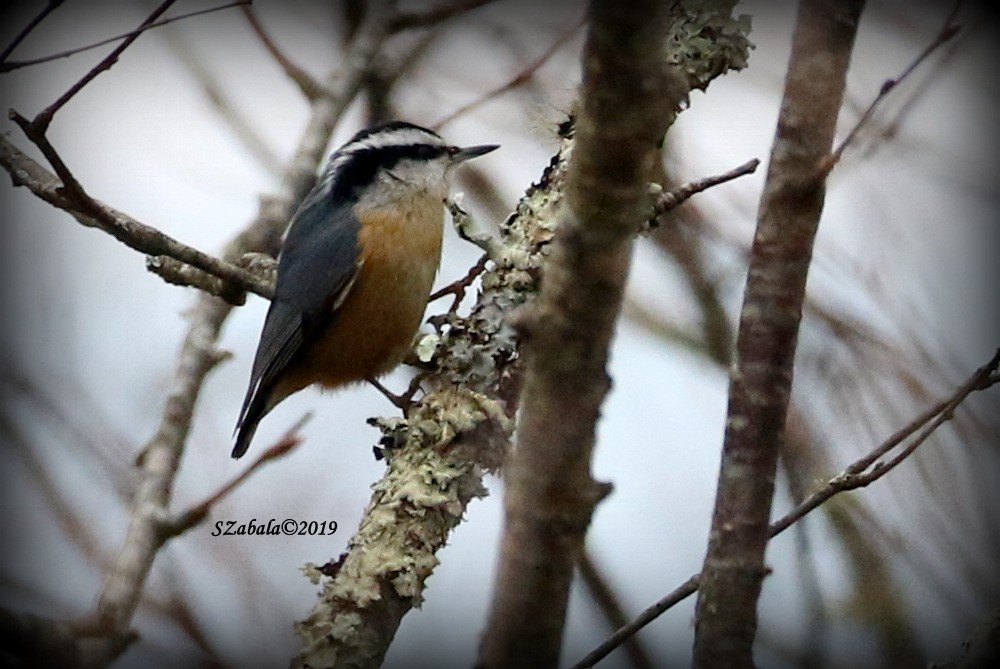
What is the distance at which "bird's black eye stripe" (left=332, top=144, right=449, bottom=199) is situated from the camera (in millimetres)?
3393

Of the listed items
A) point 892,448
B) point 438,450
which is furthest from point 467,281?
point 892,448

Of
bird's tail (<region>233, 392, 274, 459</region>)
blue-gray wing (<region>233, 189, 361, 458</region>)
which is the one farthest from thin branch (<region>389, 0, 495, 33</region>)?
bird's tail (<region>233, 392, 274, 459</region>)

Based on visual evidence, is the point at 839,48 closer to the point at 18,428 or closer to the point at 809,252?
the point at 809,252

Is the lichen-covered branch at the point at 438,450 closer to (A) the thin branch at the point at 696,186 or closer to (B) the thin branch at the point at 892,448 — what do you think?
Answer: (A) the thin branch at the point at 696,186

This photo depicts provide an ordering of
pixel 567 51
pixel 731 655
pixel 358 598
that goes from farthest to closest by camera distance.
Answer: pixel 567 51
pixel 358 598
pixel 731 655

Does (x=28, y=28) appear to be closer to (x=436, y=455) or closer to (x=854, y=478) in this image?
(x=436, y=455)

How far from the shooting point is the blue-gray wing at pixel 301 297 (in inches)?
127

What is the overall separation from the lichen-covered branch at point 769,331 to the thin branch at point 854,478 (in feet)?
0.53

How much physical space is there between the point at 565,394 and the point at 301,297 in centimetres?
203

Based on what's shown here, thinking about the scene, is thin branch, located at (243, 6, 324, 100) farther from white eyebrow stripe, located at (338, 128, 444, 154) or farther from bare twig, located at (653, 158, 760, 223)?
bare twig, located at (653, 158, 760, 223)

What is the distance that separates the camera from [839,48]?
164 cm

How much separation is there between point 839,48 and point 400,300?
1774 mm

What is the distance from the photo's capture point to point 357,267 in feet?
10.8

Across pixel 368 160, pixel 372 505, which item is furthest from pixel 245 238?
pixel 372 505
